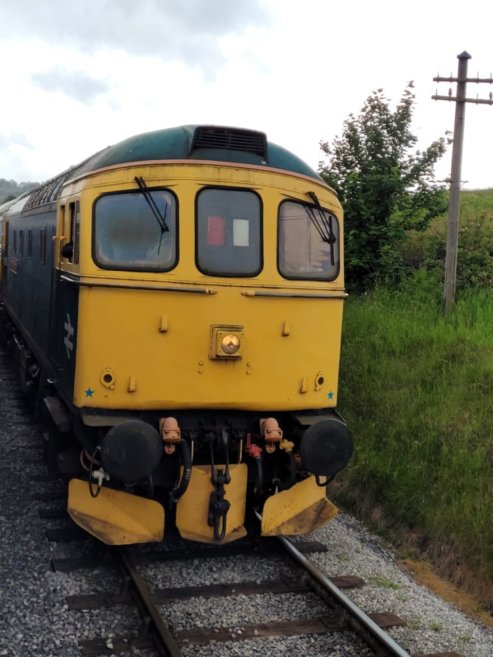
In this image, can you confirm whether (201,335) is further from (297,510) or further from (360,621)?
(360,621)

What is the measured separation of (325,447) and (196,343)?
53.0 inches

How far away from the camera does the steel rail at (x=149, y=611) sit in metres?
4.62

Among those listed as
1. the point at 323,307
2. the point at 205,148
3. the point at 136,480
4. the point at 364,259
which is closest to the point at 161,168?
the point at 205,148

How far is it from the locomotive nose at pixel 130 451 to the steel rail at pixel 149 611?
0.77 meters

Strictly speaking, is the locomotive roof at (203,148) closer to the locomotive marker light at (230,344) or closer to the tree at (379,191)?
the locomotive marker light at (230,344)

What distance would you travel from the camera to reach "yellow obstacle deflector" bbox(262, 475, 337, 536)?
6.09m

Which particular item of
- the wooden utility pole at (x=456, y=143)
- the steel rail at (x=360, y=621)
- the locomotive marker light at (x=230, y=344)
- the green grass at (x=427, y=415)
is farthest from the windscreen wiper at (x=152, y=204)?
the wooden utility pole at (x=456, y=143)

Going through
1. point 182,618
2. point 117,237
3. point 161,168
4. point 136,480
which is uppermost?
point 161,168

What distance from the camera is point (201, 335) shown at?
5.79 m

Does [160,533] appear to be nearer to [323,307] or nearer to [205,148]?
[323,307]

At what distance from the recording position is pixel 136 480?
18.2 ft

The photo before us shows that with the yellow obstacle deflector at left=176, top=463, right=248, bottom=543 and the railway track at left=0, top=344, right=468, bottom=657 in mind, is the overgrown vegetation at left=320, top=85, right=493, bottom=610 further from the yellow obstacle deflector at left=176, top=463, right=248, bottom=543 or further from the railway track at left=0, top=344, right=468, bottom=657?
the yellow obstacle deflector at left=176, top=463, right=248, bottom=543

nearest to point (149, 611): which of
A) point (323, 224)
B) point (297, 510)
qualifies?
point (297, 510)

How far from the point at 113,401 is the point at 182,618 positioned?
167 cm
